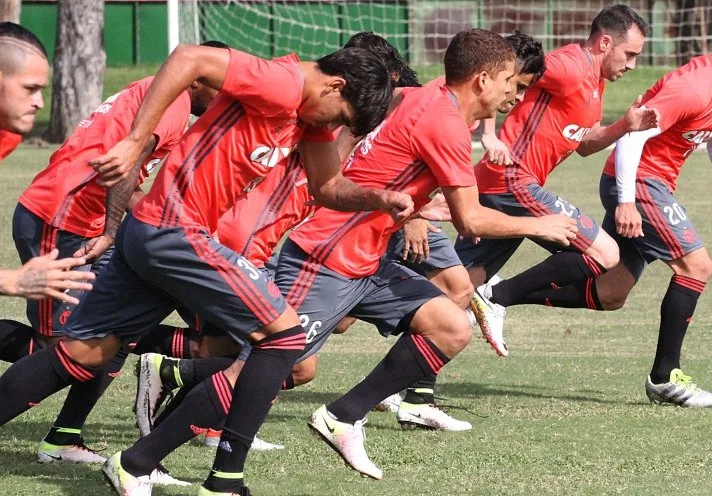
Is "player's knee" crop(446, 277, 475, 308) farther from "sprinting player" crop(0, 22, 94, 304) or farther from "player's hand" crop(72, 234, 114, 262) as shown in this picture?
"sprinting player" crop(0, 22, 94, 304)

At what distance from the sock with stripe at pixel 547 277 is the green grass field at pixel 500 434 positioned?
0.51m

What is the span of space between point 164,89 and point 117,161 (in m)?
0.31

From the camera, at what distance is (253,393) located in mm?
4875

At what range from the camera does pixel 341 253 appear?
5824mm

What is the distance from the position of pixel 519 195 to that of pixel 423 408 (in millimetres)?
1671

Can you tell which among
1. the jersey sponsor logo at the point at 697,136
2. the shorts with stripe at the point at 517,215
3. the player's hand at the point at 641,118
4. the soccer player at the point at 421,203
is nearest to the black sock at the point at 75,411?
the soccer player at the point at 421,203

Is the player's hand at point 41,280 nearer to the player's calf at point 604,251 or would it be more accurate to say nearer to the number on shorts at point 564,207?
the player's calf at point 604,251

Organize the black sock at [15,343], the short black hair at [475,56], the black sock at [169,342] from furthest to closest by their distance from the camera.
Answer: the black sock at [169,342] → the black sock at [15,343] → the short black hair at [475,56]

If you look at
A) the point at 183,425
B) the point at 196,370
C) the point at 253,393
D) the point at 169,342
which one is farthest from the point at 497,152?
the point at 183,425

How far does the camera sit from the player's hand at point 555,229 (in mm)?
5500

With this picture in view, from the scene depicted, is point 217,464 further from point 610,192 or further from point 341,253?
point 610,192

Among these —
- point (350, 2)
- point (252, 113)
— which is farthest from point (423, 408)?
point (350, 2)

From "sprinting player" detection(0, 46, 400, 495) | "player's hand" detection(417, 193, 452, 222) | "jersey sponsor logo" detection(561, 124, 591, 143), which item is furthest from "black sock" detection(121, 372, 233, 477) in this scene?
"jersey sponsor logo" detection(561, 124, 591, 143)

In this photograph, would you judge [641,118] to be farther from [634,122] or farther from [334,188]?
[334,188]
